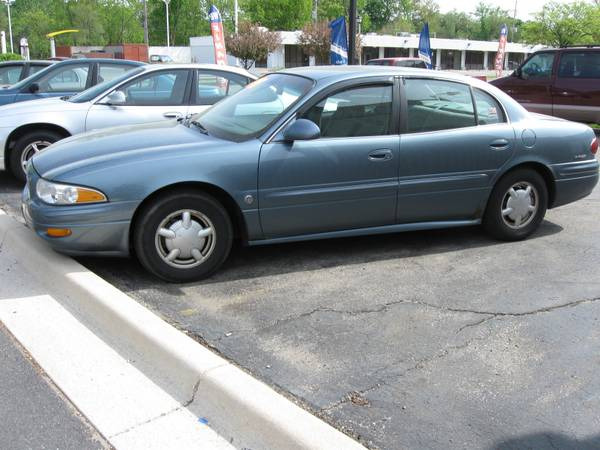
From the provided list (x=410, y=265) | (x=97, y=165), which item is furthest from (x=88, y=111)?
(x=410, y=265)

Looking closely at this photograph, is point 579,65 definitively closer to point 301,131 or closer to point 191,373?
point 301,131

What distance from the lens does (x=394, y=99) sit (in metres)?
5.10

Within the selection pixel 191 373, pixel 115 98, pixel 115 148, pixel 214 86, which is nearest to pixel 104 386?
pixel 191 373

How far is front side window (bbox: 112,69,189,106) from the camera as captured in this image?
24.5 feet

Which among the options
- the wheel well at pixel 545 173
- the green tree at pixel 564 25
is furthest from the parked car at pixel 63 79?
the green tree at pixel 564 25

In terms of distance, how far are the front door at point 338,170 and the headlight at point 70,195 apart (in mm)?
1160

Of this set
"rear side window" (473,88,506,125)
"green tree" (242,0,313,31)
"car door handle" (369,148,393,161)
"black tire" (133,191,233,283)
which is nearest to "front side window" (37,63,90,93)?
"black tire" (133,191,233,283)

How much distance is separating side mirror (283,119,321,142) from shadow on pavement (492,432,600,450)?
2592 millimetres

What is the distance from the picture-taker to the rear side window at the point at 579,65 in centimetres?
1288

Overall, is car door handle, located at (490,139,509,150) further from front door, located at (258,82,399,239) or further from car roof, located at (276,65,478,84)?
front door, located at (258,82,399,239)

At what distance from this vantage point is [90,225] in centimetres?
433

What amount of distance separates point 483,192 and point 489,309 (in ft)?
5.00

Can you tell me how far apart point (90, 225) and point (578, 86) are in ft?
38.0

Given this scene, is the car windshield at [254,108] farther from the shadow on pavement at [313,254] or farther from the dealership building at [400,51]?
the dealership building at [400,51]
